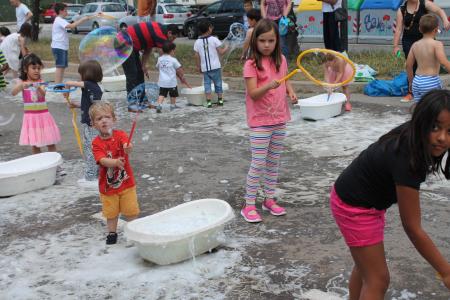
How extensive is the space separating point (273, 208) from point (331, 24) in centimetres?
608

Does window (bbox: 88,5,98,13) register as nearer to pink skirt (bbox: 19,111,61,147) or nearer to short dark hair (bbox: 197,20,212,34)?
short dark hair (bbox: 197,20,212,34)

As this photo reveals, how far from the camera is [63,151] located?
21.4 ft

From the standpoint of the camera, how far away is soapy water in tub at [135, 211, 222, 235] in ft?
11.7

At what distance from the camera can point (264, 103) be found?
3.97 m

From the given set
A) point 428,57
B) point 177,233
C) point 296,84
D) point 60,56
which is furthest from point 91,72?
point 296,84

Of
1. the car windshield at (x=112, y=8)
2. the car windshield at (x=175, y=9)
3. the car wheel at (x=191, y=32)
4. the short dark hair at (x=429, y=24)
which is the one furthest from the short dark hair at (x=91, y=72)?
the car windshield at (x=112, y=8)

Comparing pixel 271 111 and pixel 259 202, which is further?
pixel 259 202

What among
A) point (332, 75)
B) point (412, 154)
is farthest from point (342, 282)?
point (332, 75)

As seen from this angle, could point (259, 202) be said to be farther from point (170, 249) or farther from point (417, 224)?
point (417, 224)

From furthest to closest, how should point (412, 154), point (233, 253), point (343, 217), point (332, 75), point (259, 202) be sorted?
point (332, 75)
point (259, 202)
point (233, 253)
point (343, 217)
point (412, 154)

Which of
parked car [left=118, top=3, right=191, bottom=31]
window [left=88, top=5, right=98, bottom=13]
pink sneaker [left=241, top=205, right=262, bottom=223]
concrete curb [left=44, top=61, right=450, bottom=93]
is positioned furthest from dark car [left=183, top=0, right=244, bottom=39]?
pink sneaker [left=241, top=205, right=262, bottom=223]

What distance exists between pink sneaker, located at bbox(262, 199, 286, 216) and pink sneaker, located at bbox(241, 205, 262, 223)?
13cm

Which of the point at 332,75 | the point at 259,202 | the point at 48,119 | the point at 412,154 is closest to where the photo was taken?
the point at 412,154

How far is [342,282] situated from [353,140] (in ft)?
10.8
